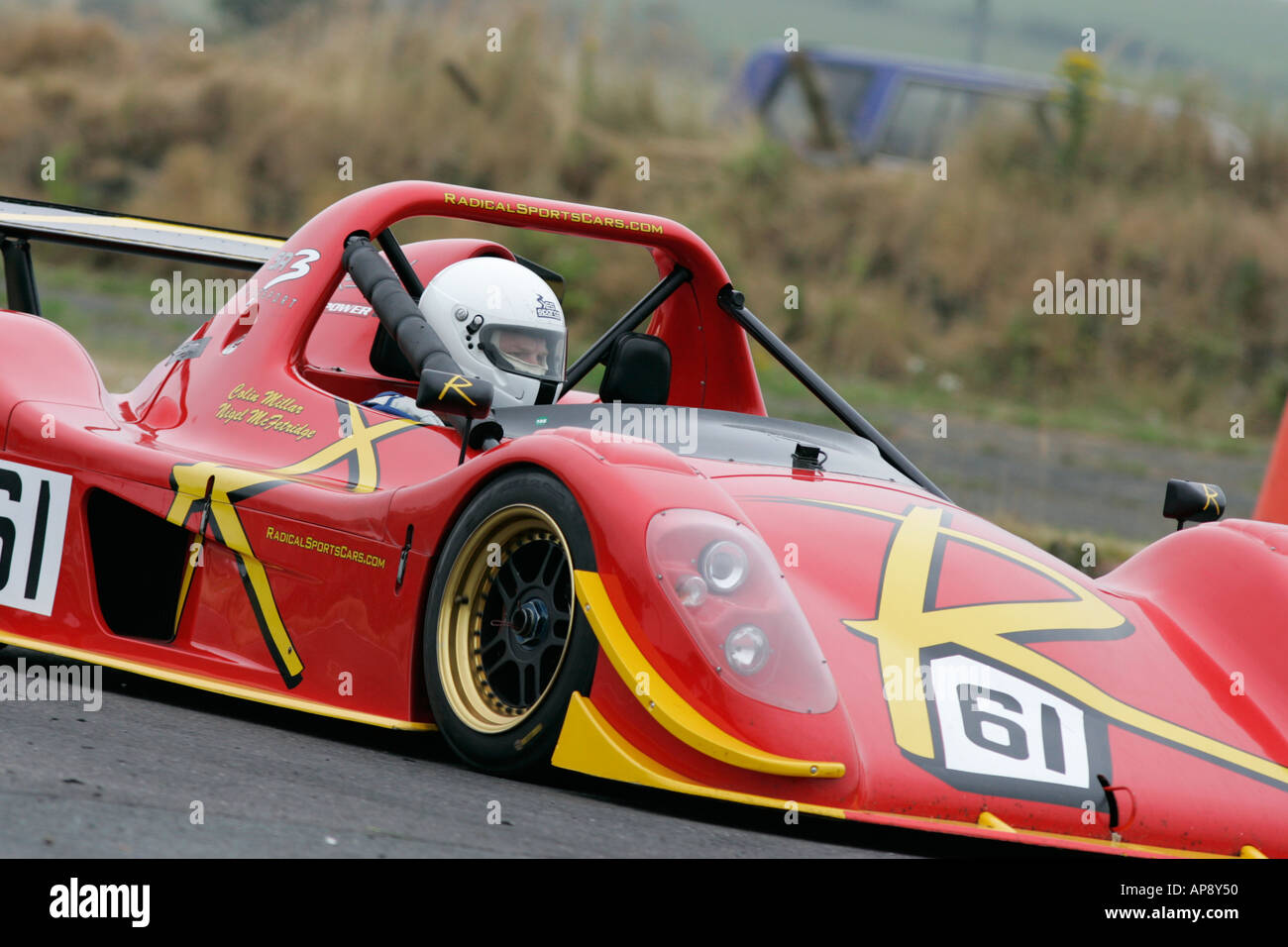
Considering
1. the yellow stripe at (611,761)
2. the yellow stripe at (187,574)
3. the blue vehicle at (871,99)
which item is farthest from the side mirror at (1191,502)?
the blue vehicle at (871,99)

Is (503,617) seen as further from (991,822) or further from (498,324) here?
(498,324)

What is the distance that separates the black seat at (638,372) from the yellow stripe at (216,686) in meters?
1.50

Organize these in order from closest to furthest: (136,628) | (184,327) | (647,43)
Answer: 1. (136,628)
2. (184,327)
3. (647,43)

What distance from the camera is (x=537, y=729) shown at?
11.2 feet

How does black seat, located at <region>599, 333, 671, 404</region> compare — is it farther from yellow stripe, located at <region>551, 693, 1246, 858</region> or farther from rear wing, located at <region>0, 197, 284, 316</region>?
yellow stripe, located at <region>551, 693, 1246, 858</region>

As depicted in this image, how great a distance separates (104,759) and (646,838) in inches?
43.6

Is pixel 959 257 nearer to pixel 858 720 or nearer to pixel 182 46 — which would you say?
pixel 182 46

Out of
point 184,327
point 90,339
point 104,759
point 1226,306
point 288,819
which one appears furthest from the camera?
point 1226,306

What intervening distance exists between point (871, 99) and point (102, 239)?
16.5 meters

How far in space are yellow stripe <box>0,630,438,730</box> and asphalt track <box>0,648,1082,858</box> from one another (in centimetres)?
7

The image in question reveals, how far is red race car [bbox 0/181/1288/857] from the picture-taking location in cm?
336

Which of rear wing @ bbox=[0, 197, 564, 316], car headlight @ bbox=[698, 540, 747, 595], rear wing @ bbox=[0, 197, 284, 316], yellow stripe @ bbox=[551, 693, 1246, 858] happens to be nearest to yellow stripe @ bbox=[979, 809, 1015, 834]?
yellow stripe @ bbox=[551, 693, 1246, 858]

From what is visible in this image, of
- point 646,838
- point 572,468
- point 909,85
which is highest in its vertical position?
point 909,85

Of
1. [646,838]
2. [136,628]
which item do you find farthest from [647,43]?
[646,838]
